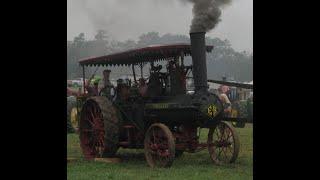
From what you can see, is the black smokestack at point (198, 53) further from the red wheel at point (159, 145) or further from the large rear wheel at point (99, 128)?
the large rear wheel at point (99, 128)

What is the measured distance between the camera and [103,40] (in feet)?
218

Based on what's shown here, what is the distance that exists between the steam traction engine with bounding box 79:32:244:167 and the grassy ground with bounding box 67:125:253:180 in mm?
244

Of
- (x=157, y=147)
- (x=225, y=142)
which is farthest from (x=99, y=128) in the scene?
(x=225, y=142)

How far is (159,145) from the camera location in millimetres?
8688

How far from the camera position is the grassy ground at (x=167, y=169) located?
7806 millimetres

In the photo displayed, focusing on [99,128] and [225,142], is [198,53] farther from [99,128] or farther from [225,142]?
[99,128]

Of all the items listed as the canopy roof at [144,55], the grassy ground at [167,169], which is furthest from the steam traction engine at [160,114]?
the grassy ground at [167,169]

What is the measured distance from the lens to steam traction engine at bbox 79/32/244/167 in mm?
8562

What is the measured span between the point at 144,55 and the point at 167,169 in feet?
6.90

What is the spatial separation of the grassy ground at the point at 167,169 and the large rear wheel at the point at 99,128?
0.95 feet

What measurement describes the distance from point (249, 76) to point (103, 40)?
17.8 m

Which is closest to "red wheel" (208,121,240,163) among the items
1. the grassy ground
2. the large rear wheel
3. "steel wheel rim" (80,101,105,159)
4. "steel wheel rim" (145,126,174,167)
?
the grassy ground

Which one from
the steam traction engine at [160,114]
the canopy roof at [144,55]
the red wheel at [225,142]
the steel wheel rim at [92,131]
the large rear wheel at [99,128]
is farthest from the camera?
the steel wheel rim at [92,131]
